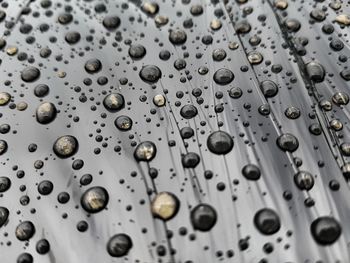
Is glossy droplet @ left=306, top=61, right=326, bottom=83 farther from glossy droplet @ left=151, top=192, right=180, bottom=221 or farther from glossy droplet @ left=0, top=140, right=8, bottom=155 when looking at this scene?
glossy droplet @ left=0, top=140, right=8, bottom=155

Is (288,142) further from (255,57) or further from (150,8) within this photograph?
(150,8)

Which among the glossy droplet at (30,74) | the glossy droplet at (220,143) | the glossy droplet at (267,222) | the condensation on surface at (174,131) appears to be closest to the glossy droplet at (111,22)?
the condensation on surface at (174,131)

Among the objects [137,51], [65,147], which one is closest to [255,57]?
[137,51]

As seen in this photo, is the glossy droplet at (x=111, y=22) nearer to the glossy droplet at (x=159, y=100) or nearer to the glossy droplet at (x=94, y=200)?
the glossy droplet at (x=159, y=100)

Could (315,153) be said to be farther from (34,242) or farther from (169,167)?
(34,242)

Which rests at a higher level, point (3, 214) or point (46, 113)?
point (46, 113)

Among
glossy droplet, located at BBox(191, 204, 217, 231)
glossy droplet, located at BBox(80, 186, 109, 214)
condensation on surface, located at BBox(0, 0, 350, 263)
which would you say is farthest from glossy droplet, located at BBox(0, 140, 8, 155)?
glossy droplet, located at BBox(191, 204, 217, 231)
